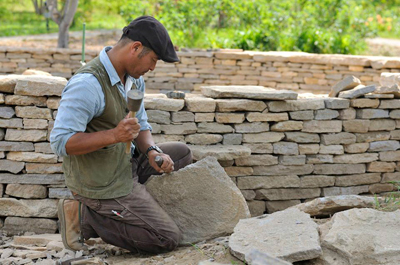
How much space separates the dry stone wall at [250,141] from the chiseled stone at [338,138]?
1 centimetres

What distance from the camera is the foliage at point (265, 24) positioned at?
10234 millimetres

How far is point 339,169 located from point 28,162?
9.92 ft

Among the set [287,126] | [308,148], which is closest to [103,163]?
[287,126]

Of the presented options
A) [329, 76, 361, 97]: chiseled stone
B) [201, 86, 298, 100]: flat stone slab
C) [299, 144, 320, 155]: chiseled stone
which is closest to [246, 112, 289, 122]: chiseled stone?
[201, 86, 298, 100]: flat stone slab

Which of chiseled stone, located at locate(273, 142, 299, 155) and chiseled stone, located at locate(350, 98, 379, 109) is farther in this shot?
chiseled stone, located at locate(350, 98, 379, 109)

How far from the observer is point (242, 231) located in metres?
3.54

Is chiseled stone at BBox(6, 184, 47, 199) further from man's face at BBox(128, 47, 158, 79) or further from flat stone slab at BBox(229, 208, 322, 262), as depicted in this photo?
flat stone slab at BBox(229, 208, 322, 262)

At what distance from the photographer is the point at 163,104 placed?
481 cm

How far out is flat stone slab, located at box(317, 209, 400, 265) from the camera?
3.12 meters

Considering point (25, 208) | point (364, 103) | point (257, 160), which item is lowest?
point (25, 208)

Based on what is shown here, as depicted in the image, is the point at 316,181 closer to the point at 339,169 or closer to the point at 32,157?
the point at 339,169

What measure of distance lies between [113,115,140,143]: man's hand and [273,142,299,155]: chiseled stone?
215 centimetres

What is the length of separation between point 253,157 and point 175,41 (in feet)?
19.2

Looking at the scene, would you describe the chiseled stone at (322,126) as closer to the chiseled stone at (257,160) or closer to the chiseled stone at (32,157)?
the chiseled stone at (257,160)
